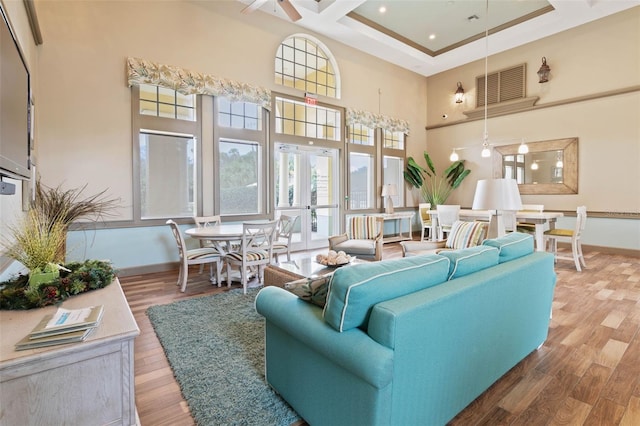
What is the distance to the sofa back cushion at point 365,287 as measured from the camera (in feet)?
4.41

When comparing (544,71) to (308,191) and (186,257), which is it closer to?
(308,191)

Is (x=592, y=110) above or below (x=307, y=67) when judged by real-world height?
below

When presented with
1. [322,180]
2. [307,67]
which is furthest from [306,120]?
[322,180]

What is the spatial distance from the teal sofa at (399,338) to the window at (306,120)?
16.2 ft

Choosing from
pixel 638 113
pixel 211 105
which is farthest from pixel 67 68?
pixel 638 113

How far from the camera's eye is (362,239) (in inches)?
190

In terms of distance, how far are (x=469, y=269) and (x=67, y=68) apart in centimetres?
517

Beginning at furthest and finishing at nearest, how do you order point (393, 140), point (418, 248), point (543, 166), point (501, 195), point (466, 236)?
point (393, 140) → point (543, 166) → point (418, 248) → point (466, 236) → point (501, 195)

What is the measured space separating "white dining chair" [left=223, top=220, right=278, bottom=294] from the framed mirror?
6056 millimetres

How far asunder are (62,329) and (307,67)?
6.32 meters

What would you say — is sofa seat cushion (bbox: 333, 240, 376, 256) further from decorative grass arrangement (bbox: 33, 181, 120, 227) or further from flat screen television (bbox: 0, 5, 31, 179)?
flat screen television (bbox: 0, 5, 31, 179)

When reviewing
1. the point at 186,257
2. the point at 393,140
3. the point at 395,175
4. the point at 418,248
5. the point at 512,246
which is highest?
the point at 393,140

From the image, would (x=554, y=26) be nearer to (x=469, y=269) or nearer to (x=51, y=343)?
(x=469, y=269)

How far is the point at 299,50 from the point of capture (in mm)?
6426
